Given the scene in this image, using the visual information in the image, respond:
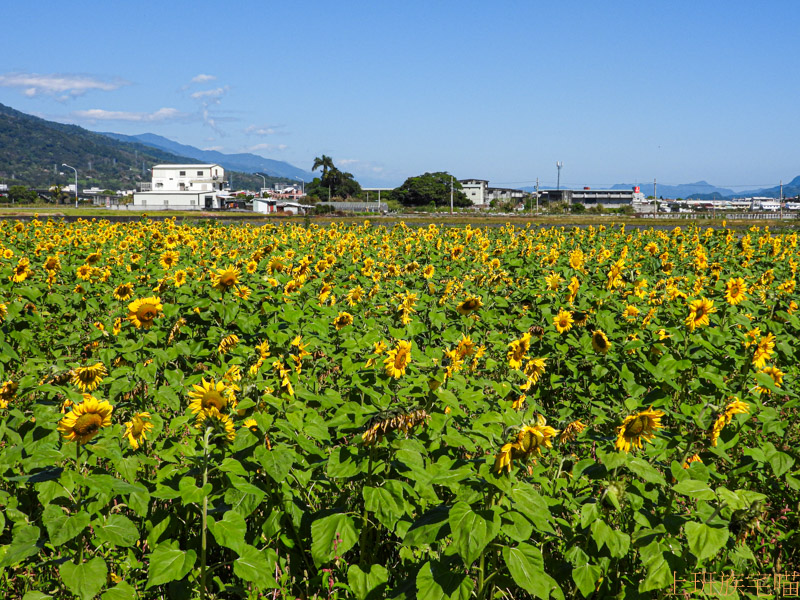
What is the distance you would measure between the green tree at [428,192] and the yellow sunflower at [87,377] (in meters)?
102

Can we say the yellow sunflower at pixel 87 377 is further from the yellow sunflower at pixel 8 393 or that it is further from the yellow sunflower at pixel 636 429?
the yellow sunflower at pixel 636 429

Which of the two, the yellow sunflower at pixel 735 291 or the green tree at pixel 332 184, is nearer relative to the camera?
the yellow sunflower at pixel 735 291

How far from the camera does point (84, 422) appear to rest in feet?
7.89

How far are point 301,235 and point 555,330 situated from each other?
32.7ft

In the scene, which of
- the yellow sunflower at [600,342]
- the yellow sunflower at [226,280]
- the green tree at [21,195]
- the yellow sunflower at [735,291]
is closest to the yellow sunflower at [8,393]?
the yellow sunflower at [226,280]

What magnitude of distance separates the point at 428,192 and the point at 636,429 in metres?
105

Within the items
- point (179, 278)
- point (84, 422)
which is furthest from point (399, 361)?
point (179, 278)

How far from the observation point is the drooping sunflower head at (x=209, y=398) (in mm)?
2459

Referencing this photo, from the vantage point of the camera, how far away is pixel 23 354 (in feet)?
21.1

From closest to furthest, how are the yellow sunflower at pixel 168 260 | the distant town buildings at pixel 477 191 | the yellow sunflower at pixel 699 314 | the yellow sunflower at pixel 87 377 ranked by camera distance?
1. the yellow sunflower at pixel 87 377
2. the yellow sunflower at pixel 699 314
3. the yellow sunflower at pixel 168 260
4. the distant town buildings at pixel 477 191

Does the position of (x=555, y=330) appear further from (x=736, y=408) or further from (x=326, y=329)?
Result: (x=736, y=408)

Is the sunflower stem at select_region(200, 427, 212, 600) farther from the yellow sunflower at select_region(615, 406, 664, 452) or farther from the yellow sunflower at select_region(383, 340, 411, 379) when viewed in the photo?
the yellow sunflower at select_region(615, 406, 664, 452)

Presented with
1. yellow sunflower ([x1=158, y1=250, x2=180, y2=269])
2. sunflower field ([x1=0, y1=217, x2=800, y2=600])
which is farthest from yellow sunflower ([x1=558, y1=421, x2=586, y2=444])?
yellow sunflower ([x1=158, y1=250, x2=180, y2=269])

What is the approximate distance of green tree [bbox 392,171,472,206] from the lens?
10600 centimetres
